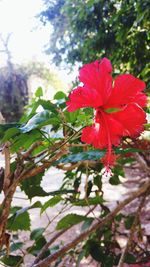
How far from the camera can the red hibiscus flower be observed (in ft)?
1.17

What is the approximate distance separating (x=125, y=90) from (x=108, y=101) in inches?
0.9

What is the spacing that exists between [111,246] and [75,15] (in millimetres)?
2228

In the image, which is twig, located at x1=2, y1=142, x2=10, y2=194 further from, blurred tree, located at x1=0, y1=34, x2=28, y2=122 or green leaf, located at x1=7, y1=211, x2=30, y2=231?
blurred tree, located at x1=0, y1=34, x2=28, y2=122

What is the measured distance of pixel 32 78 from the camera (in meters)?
9.59

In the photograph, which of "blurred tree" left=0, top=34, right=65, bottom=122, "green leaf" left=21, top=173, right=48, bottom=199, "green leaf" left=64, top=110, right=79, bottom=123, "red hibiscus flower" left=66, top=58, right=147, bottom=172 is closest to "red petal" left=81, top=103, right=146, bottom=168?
"red hibiscus flower" left=66, top=58, right=147, bottom=172

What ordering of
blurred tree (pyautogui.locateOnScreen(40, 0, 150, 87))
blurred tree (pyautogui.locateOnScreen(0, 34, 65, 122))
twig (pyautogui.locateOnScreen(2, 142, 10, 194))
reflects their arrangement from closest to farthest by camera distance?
twig (pyautogui.locateOnScreen(2, 142, 10, 194))
blurred tree (pyautogui.locateOnScreen(40, 0, 150, 87))
blurred tree (pyautogui.locateOnScreen(0, 34, 65, 122))

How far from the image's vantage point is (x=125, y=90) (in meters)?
0.36

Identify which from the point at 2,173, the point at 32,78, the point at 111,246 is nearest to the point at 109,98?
the point at 2,173

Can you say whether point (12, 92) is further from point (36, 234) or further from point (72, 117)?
point (72, 117)

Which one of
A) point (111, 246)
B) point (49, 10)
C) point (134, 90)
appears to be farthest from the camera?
point (49, 10)

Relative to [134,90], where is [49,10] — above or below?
above

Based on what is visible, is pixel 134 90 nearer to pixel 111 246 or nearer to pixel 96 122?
pixel 96 122

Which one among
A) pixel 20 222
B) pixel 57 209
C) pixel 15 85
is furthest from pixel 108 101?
pixel 15 85

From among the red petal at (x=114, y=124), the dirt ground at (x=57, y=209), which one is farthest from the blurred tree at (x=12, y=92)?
the red petal at (x=114, y=124)
